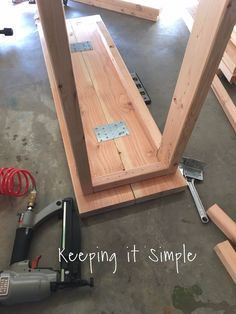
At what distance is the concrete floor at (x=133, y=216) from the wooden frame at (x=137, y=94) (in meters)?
0.17

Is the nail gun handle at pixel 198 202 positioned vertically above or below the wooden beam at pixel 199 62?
below

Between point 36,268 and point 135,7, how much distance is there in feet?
7.21

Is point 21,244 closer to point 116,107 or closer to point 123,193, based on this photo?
point 123,193

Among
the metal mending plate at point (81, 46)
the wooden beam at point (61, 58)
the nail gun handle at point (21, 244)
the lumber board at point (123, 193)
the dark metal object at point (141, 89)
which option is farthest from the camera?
the metal mending plate at point (81, 46)

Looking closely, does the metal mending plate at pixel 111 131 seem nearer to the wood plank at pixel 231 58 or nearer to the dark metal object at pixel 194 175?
the dark metal object at pixel 194 175

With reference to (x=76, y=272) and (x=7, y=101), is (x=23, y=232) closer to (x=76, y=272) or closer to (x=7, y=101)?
(x=76, y=272)

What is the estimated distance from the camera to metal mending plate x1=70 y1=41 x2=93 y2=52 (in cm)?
177

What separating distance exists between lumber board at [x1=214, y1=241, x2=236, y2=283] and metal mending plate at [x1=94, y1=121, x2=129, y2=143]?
67 cm

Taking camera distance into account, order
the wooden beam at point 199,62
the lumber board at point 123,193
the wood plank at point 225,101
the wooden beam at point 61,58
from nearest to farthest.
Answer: the wooden beam at point 61,58 < the wooden beam at point 199,62 < the lumber board at point 123,193 < the wood plank at point 225,101

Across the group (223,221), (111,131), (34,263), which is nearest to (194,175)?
(223,221)

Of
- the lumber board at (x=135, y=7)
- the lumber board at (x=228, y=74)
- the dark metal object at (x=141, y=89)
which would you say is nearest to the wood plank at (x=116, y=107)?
the dark metal object at (x=141, y=89)

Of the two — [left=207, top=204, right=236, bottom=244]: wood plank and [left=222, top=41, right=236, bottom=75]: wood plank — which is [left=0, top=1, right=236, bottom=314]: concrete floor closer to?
[left=207, top=204, right=236, bottom=244]: wood plank

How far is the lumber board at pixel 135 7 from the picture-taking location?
2199 mm

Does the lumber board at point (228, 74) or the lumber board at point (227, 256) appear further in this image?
the lumber board at point (228, 74)
